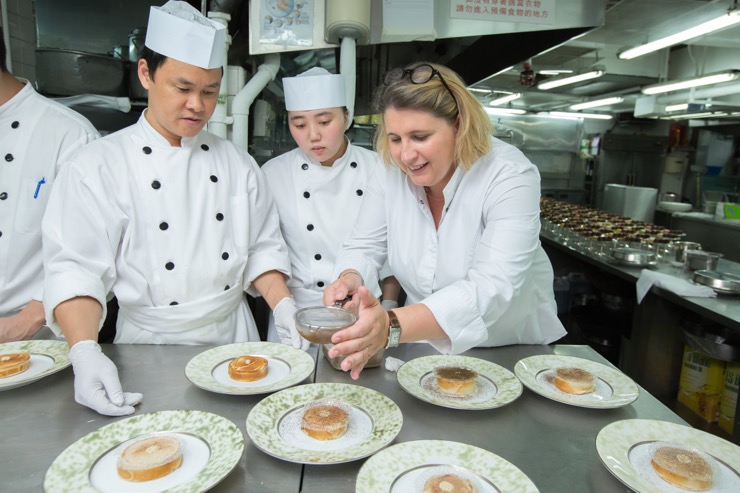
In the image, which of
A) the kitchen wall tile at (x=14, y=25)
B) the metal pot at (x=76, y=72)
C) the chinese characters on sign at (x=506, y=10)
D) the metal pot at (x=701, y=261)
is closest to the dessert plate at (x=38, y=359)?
the metal pot at (x=76, y=72)

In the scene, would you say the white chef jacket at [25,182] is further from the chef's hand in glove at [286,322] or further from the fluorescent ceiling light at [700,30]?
the fluorescent ceiling light at [700,30]

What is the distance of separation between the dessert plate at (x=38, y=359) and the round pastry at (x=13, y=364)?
0.04ft

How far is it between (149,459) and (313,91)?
1776 mm

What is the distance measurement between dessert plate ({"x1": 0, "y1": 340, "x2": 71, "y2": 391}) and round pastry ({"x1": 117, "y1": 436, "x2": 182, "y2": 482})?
0.50 m

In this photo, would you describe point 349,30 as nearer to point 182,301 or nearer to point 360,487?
point 182,301

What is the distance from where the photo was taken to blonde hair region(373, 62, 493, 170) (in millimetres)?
1444

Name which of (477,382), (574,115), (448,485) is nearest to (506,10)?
(477,382)

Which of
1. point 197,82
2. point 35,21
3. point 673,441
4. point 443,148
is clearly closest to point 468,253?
point 443,148

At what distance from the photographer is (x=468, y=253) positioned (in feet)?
5.34

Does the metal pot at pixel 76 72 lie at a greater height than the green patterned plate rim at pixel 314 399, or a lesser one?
greater

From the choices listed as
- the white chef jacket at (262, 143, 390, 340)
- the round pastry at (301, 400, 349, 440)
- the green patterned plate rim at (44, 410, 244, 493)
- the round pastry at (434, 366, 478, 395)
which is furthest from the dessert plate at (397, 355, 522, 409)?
the white chef jacket at (262, 143, 390, 340)

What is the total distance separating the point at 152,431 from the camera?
3.57 feet

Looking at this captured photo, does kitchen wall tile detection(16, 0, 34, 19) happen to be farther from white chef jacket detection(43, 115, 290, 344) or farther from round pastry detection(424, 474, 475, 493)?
round pastry detection(424, 474, 475, 493)

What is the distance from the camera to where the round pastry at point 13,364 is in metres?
1.30
